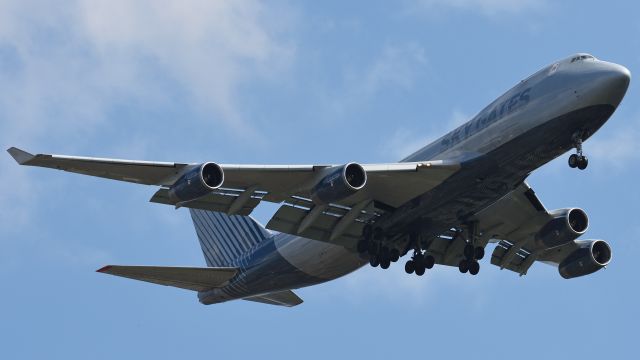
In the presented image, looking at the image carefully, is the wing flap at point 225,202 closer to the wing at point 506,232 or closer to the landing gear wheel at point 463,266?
the wing at point 506,232

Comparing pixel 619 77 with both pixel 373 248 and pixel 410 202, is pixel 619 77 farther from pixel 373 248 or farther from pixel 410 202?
pixel 373 248

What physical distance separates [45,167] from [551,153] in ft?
54.3

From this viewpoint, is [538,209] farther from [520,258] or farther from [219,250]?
[219,250]

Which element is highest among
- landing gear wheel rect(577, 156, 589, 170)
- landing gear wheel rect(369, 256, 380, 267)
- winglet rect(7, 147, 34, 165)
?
winglet rect(7, 147, 34, 165)

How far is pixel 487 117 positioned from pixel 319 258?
29.7ft

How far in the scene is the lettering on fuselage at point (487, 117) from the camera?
38375 mm

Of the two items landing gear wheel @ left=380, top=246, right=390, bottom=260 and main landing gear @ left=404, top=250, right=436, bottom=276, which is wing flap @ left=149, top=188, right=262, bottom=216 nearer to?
landing gear wheel @ left=380, top=246, right=390, bottom=260

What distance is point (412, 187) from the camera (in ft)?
133

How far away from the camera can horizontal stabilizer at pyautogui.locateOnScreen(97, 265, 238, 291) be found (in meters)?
42.3

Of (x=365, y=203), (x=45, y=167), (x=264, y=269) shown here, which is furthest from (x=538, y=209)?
(x=45, y=167)

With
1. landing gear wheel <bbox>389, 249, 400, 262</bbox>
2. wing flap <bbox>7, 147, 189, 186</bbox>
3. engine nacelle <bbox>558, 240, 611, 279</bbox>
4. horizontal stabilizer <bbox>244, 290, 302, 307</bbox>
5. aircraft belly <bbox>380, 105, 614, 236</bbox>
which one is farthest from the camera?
horizontal stabilizer <bbox>244, 290, 302, 307</bbox>

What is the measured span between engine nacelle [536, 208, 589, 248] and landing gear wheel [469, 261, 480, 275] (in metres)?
3.03

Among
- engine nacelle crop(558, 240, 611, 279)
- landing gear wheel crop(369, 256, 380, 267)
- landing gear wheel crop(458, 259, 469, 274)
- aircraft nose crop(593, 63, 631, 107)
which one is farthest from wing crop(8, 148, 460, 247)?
engine nacelle crop(558, 240, 611, 279)

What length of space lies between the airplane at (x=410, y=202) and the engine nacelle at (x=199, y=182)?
45 mm
